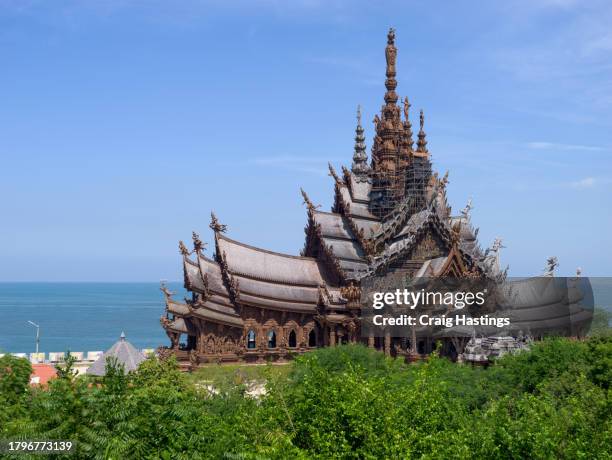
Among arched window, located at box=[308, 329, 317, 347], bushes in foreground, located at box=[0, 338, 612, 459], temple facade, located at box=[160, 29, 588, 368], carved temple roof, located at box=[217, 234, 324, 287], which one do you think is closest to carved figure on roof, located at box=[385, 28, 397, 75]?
temple facade, located at box=[160, 29, 588, 368]

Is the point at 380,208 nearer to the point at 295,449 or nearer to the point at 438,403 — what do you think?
the point at 438,403

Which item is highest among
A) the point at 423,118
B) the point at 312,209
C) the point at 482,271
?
the point at 423,118

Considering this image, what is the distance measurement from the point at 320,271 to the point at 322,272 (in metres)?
0.17

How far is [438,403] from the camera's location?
24625 millimetres

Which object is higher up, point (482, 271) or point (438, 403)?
point (482, 271)

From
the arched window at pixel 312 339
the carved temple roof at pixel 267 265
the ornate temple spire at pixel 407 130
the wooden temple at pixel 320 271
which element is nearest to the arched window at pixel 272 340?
the wooden temple at pixel 320 271

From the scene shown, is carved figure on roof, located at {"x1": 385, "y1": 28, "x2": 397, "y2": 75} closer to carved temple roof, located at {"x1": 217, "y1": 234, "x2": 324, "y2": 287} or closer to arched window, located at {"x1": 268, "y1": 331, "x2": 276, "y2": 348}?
carved temple roof, located at {"x1": 217, "y1": 234, "x2": 324, "y2": 287}

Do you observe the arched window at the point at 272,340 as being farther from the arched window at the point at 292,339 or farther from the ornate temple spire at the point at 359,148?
the ornate temple spire at the point at 359,148

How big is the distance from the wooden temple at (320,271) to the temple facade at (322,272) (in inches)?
3.0

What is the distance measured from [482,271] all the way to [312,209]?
45.5ft

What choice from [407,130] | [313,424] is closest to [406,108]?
[407,130]

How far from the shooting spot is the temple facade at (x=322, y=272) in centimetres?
5603

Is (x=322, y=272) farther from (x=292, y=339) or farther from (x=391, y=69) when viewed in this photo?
(x=391, y=69)

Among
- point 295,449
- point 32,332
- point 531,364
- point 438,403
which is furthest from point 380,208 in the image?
point 32,332
